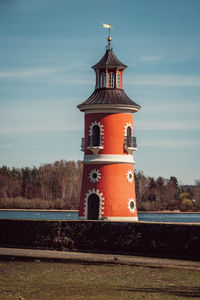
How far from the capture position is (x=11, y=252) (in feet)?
77.7

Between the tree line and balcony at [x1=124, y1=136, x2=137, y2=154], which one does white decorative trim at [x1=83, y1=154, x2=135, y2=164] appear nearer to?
balcony at [x1=124, y1=136, x2=137, y2=154]

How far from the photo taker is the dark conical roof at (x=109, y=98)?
98.2 ft

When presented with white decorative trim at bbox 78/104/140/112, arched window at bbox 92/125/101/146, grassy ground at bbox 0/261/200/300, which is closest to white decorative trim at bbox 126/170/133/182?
arched window at bbox 92/125/101/146

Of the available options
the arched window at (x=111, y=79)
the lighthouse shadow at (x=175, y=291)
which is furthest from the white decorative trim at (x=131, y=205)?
the lighthouse shadow at (x=175, y=291)

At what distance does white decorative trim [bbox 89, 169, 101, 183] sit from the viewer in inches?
1161

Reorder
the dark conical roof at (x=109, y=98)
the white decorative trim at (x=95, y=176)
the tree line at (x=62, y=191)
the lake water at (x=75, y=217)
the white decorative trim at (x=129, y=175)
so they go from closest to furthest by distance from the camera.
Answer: the white decorative trim at (x=95, y=176)
the white decorative trim at (x=129, y=175)
the dark conical roof at (x=109, y=98)
the lake water at (x=75, y=217)
the tree line at (x=62, y=191)

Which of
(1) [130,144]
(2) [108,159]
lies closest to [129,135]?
(1) [130,144]

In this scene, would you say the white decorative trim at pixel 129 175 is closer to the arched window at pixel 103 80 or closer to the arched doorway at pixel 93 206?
the arched doorway at pixel 93 206

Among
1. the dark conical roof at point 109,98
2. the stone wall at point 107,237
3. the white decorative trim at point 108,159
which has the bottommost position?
the stone wall at point 107,237

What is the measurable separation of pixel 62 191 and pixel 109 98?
211 ft

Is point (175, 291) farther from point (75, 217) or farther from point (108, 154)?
point (75, 217)

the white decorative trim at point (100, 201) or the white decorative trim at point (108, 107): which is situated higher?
the white decorative trim at point (108, 107)

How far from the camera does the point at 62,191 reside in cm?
9344

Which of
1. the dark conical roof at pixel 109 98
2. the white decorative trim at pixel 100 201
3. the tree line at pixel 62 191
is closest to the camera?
the white decorative trim at pixel 100 201
